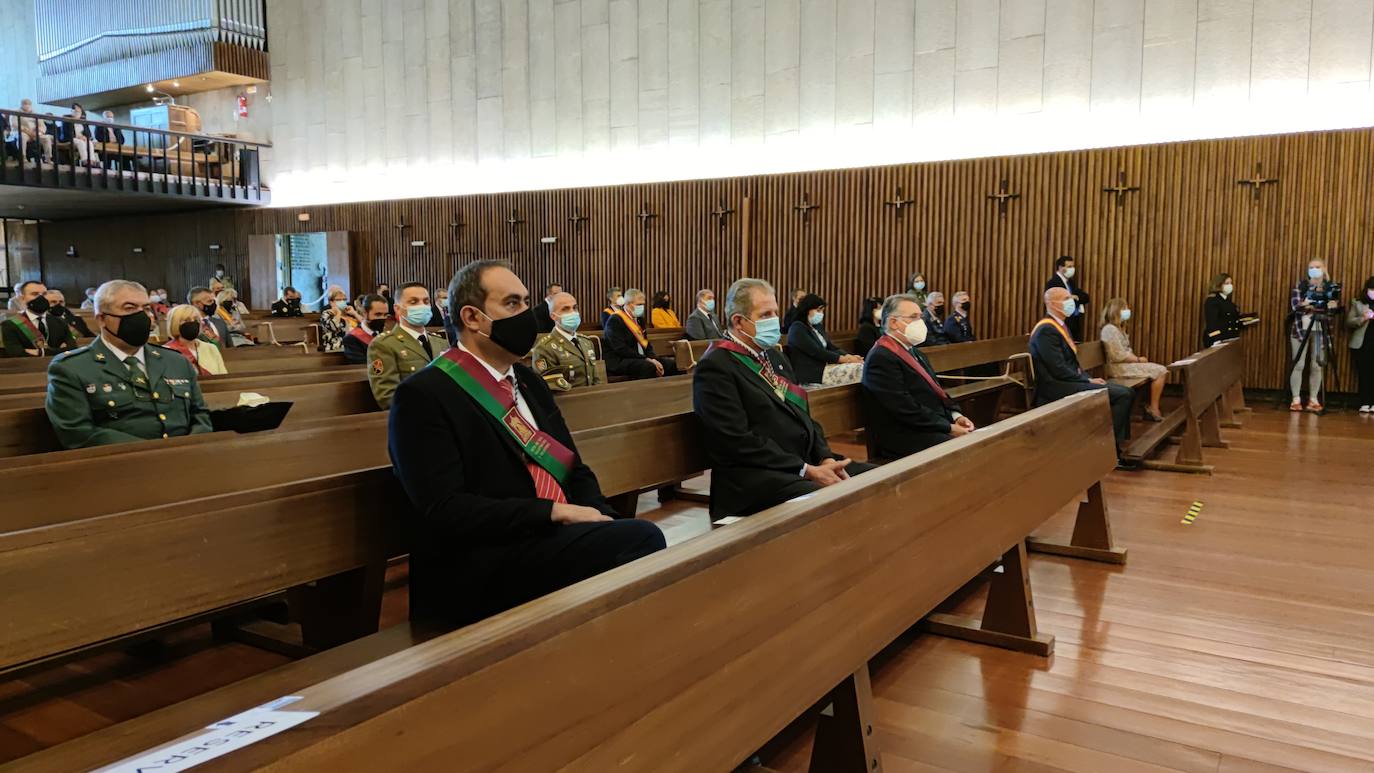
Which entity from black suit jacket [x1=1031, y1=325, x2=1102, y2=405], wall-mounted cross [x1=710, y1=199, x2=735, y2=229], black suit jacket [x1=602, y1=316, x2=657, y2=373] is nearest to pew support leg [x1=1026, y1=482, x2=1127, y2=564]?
black suit jacket [x1=1031, y1=325, x2=1102, y2=405]

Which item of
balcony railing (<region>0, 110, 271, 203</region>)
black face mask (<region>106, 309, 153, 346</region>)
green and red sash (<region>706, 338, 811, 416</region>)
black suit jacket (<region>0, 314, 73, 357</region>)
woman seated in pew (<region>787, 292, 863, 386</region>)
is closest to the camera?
green and red sash (<region>706, 338, 811, 416</region>)

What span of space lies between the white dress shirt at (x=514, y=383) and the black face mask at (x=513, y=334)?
6 centimetres

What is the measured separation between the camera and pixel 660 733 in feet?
4.63

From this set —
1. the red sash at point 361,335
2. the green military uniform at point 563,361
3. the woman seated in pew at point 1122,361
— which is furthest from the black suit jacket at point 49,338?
the woman seated in pew at point 1122,361

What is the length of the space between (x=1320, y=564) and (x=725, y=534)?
349 cm

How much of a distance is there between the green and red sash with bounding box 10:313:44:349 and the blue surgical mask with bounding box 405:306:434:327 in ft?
17.2

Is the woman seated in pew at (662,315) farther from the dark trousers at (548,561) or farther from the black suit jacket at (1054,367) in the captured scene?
the dark trousers at (548,561)

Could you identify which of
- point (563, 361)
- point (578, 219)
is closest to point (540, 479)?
point (563, 361)

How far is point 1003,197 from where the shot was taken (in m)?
10.7

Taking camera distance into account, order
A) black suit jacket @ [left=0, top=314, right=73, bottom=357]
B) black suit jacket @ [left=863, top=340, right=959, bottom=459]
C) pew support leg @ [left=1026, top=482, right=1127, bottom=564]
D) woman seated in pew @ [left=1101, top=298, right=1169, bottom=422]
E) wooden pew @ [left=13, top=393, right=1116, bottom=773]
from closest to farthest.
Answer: wooden pew @ [left=13, top=393, right=1116, bottom=773] < pew support leg @ [left=1026, top=482, right=1127, bottom=564] < black suit jacket @ [left=863, top=340, right=959, bottom=459] < woman seated in pew @ [left=1101, top=298, right=1169, bottom=422] < black suit jacket @ [left=0, top=314, right=73, bottom=357]

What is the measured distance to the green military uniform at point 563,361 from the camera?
18.7ft

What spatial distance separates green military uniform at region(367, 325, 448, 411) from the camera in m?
4.52

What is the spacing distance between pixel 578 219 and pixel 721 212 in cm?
232

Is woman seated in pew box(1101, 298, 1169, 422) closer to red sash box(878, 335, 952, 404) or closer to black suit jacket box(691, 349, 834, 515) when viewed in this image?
red sash box(878, 335, 952, 404)
